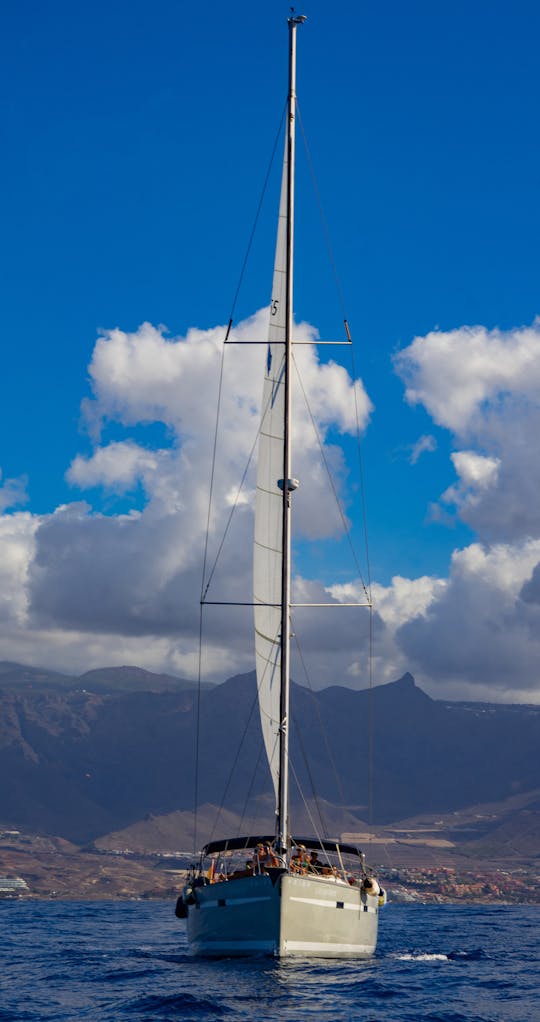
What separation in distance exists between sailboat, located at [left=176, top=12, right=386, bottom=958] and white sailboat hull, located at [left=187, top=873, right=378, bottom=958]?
0.13 ft

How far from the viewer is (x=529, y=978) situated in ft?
180

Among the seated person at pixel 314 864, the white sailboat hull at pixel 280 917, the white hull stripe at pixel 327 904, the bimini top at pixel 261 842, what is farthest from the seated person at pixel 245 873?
the bimini top at pixel 261 842

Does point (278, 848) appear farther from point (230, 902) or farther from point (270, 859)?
point (230, 902)

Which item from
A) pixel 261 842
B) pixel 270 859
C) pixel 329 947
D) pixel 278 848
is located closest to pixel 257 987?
pixel 329 947

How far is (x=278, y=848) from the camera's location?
159ft

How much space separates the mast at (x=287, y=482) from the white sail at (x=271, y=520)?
34 cm

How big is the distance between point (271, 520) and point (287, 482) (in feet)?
6.22

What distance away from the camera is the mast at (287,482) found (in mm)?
51000

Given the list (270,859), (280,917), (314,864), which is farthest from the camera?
(314,864)

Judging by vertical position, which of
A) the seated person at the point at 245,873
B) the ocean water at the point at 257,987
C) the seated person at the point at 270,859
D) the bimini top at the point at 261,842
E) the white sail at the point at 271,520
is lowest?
the ocean water at the point at 257,987

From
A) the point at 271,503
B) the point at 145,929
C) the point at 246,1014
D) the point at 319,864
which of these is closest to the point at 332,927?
the point at 319,864

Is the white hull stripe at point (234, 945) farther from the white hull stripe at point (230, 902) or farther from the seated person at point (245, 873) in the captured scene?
the seated person at point (245, 873)

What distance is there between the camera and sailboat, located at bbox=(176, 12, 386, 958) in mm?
44938

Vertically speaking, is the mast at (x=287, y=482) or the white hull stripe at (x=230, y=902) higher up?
the mast at (x=287, y=482)
